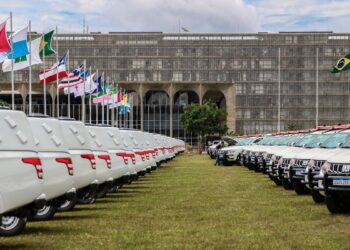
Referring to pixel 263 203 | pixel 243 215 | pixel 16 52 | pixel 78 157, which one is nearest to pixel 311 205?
pixel 263 203

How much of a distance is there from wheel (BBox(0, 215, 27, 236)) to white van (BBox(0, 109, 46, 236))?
2.62ft

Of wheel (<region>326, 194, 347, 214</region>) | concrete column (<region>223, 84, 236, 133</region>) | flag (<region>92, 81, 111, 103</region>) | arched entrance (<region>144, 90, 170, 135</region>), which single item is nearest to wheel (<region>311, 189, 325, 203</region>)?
wheel (<region>326, 194, 347, 214</region>)

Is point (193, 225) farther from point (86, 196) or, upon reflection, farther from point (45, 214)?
Answer: point (86, 196)

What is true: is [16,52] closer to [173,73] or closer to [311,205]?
[311,205]

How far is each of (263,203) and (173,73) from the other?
135511 millimetres

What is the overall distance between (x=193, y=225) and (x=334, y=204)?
3.43 meters

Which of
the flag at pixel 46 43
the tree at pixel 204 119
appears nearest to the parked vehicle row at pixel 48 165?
the flag at pixel 46 43

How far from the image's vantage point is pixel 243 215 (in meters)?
16.8

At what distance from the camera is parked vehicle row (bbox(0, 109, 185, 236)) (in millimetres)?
11453

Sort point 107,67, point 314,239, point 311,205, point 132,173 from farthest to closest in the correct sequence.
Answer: point 107,67 < point 132,173 < point 311,205 < point 314,239

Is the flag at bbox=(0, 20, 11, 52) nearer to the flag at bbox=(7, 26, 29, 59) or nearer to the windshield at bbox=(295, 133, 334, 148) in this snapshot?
the flag at bbox=(7, 26, 29, 59)

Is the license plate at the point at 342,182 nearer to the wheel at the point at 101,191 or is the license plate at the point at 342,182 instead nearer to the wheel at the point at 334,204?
the wheel at the point at 334,204

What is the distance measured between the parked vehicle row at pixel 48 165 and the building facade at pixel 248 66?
434 feet

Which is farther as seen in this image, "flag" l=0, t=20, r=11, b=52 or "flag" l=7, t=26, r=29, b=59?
"flag" l=7, t=26, r=29, b=59
